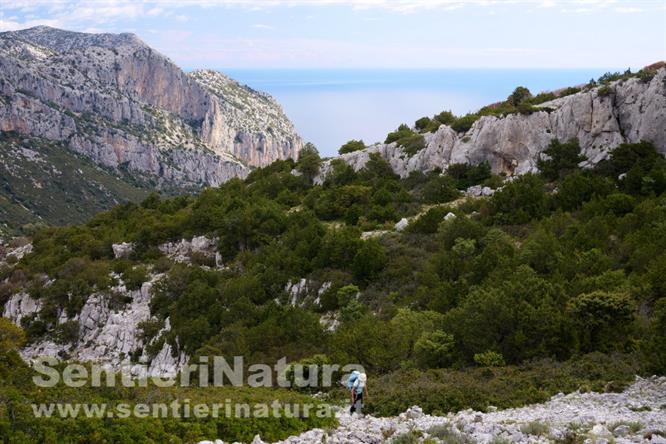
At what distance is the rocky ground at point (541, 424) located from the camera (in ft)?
24.6

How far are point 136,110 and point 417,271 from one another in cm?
12609

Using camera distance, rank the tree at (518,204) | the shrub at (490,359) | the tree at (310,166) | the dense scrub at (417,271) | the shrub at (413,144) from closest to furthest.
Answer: the shrub at (490,359), the dense scrub at (417,271), the tree at (518,204), the shrub at (413,144), the tree at (310,166)

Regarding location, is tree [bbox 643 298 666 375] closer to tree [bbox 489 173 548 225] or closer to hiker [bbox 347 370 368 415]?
hiker [bbox 347 370 368 415]

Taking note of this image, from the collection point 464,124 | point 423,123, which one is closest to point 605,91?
point 464,124

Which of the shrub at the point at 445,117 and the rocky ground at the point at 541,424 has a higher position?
the shrub at the point at 445,117

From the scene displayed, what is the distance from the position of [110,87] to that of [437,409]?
457ft

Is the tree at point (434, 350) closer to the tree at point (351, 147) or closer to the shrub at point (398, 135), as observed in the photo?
the shrub at point (398, 135)

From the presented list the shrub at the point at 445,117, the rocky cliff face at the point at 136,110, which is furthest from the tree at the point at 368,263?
the rocky cliff face at the point at 136,110

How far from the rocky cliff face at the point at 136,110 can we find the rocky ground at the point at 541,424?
115552mm

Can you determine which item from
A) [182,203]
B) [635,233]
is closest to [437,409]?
[635,233]

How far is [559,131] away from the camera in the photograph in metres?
29.3

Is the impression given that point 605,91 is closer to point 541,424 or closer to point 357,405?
point 357,405

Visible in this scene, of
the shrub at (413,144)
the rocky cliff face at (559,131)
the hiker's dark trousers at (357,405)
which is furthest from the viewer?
the shrub at (413,144)

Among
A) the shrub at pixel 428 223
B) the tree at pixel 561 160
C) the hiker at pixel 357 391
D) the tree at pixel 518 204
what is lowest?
the hiker at pixel 357 391
